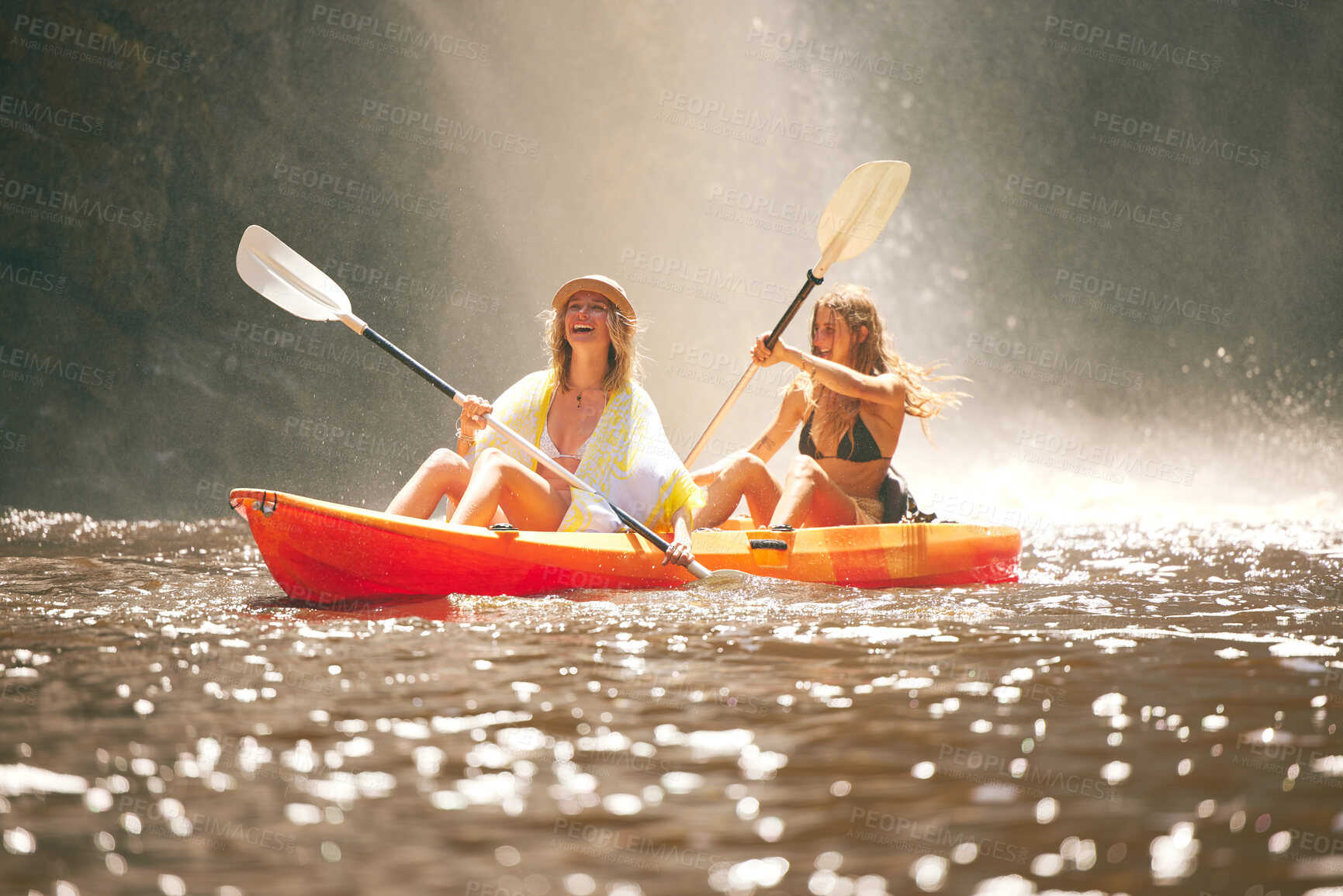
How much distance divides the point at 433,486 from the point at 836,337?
6.92 ft

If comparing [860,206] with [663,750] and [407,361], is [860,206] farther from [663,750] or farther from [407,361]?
[663,750]

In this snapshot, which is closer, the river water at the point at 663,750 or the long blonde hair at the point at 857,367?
the river water at the point at 663,750

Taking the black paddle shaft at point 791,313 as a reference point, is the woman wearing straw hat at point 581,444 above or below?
below

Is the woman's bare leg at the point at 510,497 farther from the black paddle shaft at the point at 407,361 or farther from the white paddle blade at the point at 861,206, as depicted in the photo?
the white paddle blade at the point at 861,206

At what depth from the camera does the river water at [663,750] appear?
1.47m

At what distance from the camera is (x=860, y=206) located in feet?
18.4

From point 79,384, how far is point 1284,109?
18.6 meters

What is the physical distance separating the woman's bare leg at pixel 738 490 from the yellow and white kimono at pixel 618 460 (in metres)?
0.56

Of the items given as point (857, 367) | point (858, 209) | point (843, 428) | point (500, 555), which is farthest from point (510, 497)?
point (858, 209)

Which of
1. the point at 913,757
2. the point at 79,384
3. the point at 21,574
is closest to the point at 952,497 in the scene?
the point at 79,384

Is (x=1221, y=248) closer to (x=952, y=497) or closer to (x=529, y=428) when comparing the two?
(x=952, y=497)

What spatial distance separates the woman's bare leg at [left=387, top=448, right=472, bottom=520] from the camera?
3.96 meters

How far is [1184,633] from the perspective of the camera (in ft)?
10.5

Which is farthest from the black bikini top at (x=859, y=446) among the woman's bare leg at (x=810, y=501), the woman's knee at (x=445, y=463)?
the woman's knee at (x=445, y=463)
